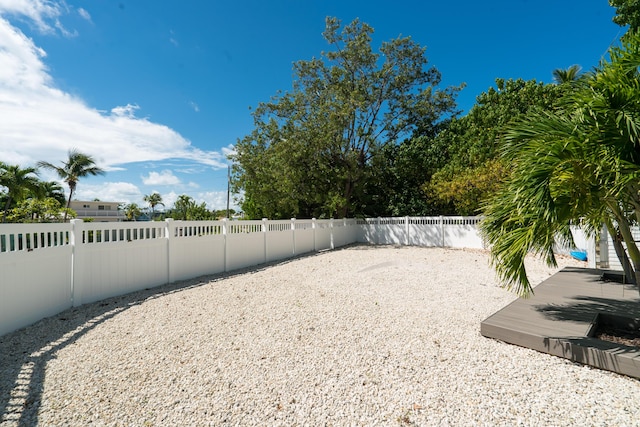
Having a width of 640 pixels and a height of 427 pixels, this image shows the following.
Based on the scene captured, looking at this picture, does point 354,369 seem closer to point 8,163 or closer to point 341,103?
point 341,103

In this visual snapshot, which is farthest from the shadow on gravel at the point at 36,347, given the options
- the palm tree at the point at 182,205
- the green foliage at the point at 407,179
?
the palm tree at the point at 182,205

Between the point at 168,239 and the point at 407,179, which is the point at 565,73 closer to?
the point at 407,179

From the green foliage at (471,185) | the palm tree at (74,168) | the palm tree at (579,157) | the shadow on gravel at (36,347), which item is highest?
the palm tree at (74,168)

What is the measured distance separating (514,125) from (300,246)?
321 inches

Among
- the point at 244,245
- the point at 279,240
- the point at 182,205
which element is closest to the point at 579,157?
the point at 244,245

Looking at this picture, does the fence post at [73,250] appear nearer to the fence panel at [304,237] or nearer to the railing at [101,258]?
the railing at [101,258]

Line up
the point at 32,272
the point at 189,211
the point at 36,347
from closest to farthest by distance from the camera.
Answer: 1. the point at 36,347
2. the point at 32,272
3. the point at 189,211

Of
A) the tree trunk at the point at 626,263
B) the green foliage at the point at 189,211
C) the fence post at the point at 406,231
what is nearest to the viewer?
the tree trunk at the point at 626,263

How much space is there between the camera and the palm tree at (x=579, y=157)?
2.21 meters

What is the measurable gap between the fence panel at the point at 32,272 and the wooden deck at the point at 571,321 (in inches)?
209

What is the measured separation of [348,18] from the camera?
15.1 m

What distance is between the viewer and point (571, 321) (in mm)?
3295

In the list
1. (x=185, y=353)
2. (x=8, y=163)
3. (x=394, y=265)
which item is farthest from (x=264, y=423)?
(x=8, y=163)

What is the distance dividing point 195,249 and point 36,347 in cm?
347
